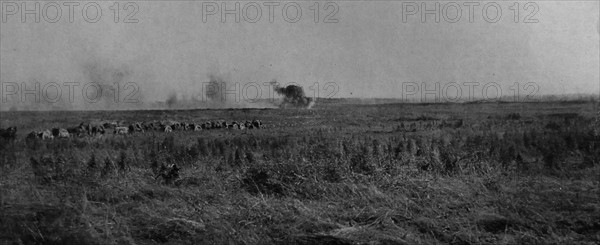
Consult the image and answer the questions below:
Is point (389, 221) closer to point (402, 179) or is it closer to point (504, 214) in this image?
point (504, 214)

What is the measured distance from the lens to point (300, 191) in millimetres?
6227

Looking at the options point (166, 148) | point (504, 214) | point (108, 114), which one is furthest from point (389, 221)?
point (108, 114)

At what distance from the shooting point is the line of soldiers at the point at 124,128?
9.44 metres

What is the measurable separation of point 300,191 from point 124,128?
8101 millimetres

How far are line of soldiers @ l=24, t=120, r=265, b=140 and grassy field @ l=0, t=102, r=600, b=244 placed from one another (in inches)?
15.3

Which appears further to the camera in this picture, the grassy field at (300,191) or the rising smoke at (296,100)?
the rising smoke at (296,100)

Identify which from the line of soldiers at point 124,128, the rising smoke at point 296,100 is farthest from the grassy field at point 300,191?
the rising smoke at point 296,100

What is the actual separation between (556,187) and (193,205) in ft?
18.1

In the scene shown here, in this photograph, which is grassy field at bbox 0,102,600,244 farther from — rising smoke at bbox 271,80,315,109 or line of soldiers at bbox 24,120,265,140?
rising smoke at bbox 271,80,315,109

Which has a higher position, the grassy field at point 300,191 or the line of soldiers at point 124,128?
the line of soldiers at point 124,128

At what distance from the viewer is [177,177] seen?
7.17 meters

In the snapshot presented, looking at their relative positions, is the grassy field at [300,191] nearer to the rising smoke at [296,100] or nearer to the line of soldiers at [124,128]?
the line of soldiers at [124,128]

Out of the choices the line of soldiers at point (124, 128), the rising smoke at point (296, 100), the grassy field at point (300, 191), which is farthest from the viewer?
the rising smoke at point (296, 100)

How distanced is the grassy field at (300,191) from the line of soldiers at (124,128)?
390 mm
